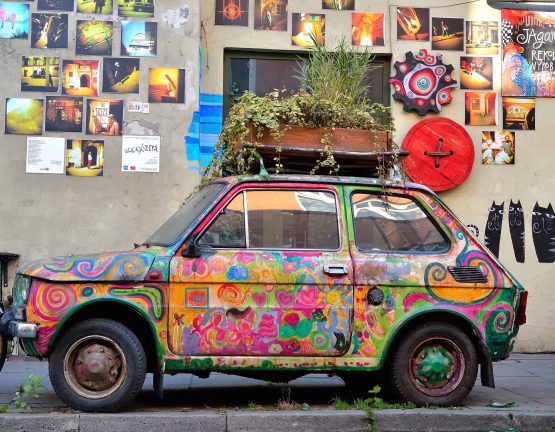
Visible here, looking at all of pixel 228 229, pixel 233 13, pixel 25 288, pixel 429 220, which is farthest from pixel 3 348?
pixel 233 13

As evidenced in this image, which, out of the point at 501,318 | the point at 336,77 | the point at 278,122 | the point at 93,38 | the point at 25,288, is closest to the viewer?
the point at 25,288

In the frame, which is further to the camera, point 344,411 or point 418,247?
point 418,247

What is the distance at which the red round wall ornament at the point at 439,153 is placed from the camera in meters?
11.2

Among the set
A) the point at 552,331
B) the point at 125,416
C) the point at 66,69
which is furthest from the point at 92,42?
the point at 552,331

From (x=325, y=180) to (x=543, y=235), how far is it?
5360mm

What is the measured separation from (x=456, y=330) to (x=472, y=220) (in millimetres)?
4739

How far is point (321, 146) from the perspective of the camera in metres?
7.23

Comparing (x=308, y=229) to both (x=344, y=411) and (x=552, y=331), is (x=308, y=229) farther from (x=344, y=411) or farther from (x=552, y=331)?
(x=552, y=331)

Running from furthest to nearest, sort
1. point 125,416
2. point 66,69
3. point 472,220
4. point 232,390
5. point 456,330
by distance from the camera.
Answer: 1. point 472,220
2. point 66,69
3. point 232,390
4. point 456,330
5. point 125,416

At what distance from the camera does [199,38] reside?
10.8 m

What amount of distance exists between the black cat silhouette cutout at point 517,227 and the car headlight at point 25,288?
6888mm

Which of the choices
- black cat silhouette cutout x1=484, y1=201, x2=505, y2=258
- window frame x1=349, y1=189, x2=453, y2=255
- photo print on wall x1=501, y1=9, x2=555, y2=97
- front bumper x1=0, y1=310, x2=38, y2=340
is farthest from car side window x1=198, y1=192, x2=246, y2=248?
photo print on wall x1=501, y1=9, x2=555, y2=97

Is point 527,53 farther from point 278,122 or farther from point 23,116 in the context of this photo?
point 23,116

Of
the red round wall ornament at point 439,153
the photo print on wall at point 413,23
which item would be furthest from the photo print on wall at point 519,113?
the photo print on wall at point 413,23
